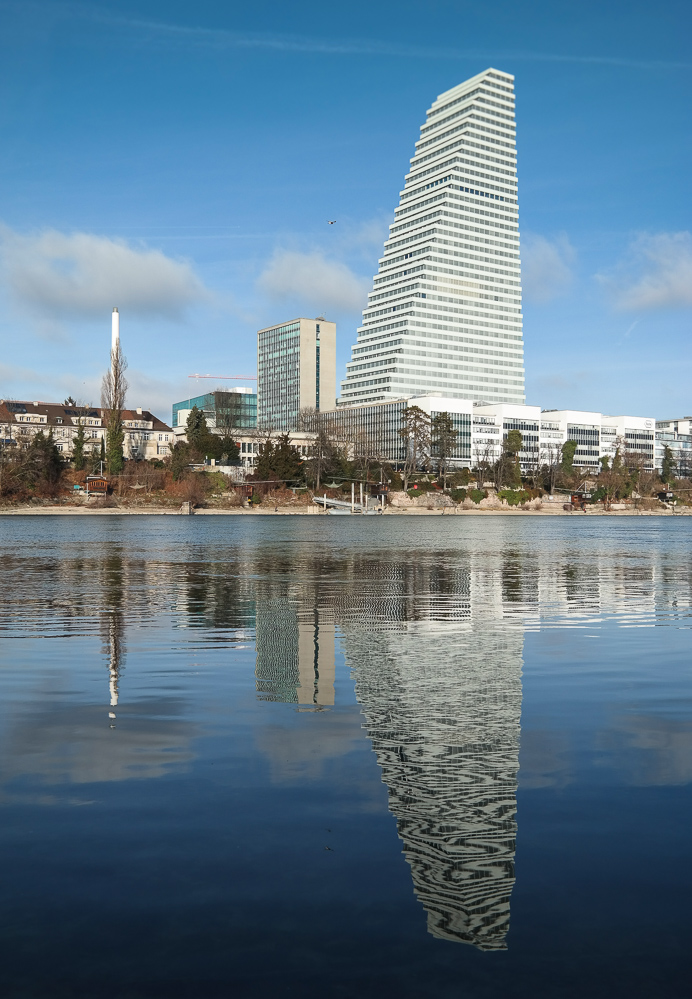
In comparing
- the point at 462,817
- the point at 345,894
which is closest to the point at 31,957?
the point at 345,894

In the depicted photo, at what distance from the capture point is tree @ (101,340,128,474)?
153m

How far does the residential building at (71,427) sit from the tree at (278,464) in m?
26.1

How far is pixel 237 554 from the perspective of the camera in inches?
1944

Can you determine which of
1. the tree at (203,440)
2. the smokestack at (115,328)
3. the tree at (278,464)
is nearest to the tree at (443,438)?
the tree at (278,464)

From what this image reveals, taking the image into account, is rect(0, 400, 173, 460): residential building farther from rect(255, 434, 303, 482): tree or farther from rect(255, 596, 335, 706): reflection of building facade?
rect(255, 596, 335, 706): reflection of building facade

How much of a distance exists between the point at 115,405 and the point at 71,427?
111ft

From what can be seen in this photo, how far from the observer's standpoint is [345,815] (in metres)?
7.40

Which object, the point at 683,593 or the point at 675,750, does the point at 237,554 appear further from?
the point at 675,750

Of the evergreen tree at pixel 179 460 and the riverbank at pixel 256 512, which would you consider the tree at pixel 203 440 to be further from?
the riverbank at pixel 256 512

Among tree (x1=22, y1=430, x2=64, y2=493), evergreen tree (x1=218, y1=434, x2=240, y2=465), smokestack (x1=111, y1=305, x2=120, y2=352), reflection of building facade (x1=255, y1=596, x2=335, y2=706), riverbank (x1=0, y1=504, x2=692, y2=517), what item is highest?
smokestack (x1=111, y1=305, x2=120, y2=352)

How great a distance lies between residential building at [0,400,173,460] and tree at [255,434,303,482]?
26056 mm

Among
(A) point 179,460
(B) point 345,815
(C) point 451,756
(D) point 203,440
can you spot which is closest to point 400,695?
(C) point 451,756

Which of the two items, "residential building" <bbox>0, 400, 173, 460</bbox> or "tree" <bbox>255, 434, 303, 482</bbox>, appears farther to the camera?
"residential building" <bbox>0, 400, 173, 460</bbox>

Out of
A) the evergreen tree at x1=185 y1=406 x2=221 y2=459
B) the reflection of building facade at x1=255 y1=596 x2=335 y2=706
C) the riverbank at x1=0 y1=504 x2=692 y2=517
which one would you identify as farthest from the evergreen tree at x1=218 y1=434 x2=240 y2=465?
the reflection of building facade at x1=255 y1=596 x2=335 y2=706
